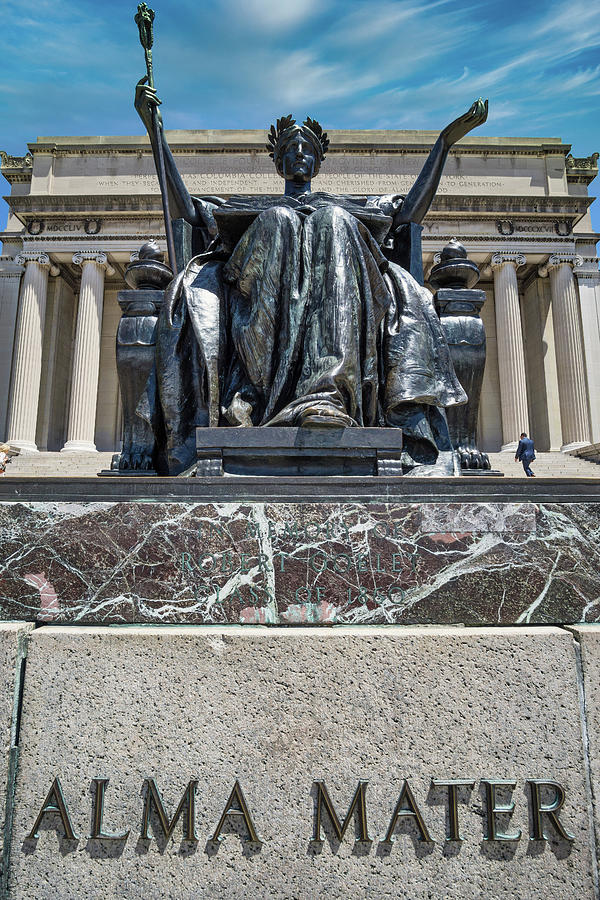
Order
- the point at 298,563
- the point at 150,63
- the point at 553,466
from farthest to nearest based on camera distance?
1. the point at 553,466
2. the point at 150,63
3. the point at 298,563

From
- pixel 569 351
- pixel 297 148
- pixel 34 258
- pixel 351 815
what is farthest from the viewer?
pixel 34 258

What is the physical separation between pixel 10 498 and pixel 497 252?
34.9 m

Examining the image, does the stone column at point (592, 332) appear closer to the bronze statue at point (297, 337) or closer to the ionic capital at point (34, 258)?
the ionic capital at point (34, 258)

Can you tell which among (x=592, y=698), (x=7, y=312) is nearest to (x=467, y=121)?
(x=592, y=698)

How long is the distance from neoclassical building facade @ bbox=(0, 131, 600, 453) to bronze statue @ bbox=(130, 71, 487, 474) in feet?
97.8

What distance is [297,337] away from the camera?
4.27 metres

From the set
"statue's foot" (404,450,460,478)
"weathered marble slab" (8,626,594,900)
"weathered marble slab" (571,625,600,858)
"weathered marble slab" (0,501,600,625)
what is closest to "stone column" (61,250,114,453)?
"statue's foot" (404,450,460,478)

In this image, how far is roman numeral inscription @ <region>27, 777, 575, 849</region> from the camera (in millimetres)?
2477

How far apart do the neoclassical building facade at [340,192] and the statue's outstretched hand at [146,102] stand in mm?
29506

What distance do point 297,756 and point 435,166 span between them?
14.3 feet

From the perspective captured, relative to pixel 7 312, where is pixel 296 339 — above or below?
below

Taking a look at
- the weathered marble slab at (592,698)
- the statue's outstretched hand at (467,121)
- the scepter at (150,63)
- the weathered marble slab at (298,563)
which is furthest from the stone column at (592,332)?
the weathered marble slab at (592,698)

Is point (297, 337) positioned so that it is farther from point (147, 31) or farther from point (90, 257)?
point (90, 257)

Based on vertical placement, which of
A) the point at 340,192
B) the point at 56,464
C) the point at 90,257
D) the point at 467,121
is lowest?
the point at 467,121
